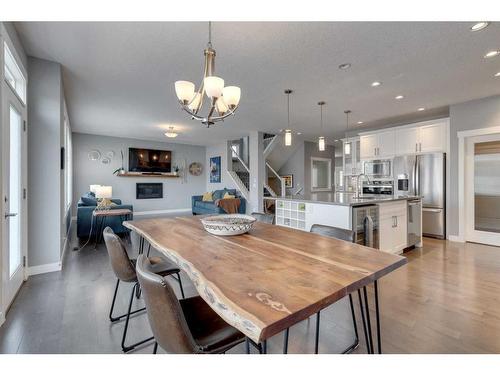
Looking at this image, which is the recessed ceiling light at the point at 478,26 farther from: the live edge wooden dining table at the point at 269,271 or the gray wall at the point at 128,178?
the gray wall at the point at 128,178

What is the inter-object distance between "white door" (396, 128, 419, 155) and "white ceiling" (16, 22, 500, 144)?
56cm

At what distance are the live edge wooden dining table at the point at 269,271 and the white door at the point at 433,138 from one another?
460 cm

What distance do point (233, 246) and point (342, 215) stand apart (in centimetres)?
207

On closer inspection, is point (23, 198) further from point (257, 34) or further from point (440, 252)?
point (440, 252)

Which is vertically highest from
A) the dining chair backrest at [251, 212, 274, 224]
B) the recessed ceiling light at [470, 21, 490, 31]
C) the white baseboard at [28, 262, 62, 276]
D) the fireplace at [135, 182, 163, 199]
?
the recessed ceiling light at [470, 21, 490, 31]

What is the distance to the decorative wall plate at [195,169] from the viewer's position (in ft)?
31.1

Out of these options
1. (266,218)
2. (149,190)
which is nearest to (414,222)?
(266,218)

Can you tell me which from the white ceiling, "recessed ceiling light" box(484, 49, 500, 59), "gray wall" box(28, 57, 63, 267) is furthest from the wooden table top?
"recessed ceiling light" box(484, 49, 500, 59)

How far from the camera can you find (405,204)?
3.88 metres

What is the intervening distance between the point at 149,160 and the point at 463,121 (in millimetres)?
8371

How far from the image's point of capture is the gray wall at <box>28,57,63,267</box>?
2906 millimetres

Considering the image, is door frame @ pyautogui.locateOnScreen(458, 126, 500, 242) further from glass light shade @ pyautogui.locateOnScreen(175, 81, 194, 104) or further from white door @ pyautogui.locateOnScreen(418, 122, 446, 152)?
glass light shade @ pyautogui.locateOnScreen(175, 81, 194, 104)

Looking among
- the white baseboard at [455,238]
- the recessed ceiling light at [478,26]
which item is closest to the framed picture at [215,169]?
the white baseboard at [455,238]

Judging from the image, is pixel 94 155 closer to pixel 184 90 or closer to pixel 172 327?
pixel 184 90
